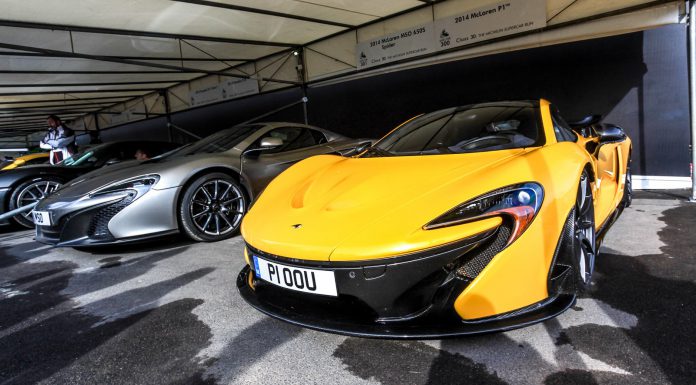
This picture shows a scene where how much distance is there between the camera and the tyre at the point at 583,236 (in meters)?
1.77

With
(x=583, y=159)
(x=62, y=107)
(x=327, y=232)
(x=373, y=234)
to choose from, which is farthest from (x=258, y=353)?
(x=62, y=107)

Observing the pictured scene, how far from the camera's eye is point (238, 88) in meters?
11.3

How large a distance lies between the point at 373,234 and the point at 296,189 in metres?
0.83

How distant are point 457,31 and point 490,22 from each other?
539mm

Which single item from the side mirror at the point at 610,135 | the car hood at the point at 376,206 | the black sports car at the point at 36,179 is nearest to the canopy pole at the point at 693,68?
the side mirror at the point at 610,135

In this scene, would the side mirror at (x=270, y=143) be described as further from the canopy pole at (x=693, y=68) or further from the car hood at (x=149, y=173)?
the canopy pole at (x=693, y=68)

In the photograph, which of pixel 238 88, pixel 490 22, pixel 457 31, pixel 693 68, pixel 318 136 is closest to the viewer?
pixel 693 68

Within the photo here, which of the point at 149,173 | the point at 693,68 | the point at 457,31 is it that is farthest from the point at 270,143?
the point at 693,68

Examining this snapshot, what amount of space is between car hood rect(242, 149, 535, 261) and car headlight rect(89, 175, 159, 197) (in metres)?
1.52

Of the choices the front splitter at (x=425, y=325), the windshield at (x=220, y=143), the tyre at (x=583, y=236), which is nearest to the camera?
the front splitter at (x=425, y=325)

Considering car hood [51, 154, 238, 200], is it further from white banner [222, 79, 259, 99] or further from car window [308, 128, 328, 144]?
white banner [222, 79, 259, 99]

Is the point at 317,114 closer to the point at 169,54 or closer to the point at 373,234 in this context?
the point at 169,54

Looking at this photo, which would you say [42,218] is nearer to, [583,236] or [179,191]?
[179,191]

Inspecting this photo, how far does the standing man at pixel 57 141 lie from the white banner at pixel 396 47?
210 inches
